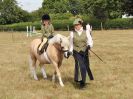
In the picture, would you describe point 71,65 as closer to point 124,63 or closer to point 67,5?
point 124,63

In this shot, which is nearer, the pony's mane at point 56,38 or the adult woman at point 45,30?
the pony's mane at point 56,38

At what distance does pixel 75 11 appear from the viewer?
10344cm

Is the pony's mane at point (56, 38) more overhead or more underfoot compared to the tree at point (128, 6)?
more underfoot

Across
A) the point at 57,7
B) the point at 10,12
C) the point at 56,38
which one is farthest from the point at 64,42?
the point at 57,7

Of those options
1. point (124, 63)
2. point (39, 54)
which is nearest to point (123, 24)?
point (124, 63)

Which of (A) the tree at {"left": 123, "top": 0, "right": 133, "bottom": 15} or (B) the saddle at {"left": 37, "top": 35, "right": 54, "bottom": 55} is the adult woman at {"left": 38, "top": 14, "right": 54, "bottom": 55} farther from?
(A) the tree at {"left": 123, "top": 0, "right": 133, "bottom": 15}

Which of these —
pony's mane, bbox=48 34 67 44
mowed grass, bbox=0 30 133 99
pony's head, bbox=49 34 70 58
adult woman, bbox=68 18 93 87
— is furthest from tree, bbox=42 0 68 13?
adult woman, bbox=68 18 93 87

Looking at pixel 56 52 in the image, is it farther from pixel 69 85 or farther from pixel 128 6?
pixel 128 6

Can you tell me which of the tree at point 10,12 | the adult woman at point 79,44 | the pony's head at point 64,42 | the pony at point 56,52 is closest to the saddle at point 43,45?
the pony at point 56,52

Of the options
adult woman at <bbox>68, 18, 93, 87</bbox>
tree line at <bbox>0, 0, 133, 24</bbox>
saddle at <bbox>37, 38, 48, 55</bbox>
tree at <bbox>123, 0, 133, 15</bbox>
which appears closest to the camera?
adult woman at <bbox>68, 18, 93, 87</bbox>

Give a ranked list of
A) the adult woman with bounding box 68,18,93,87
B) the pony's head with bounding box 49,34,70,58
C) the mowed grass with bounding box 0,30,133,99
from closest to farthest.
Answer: the mowed grass with bounding box 0,30,133,99 < the pony's head with bounding box 49,34,70,58 < the adult woman with bounding box 68,18,93,87

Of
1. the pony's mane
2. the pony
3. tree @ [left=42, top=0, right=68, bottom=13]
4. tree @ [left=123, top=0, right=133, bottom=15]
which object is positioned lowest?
the pony

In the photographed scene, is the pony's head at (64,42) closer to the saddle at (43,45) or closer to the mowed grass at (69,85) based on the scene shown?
the saddle at (43,45)

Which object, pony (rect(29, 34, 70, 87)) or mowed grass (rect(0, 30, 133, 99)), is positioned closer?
mowed grass (rect(0, 30, 133, 99))
